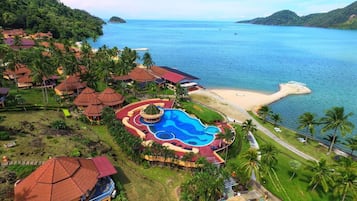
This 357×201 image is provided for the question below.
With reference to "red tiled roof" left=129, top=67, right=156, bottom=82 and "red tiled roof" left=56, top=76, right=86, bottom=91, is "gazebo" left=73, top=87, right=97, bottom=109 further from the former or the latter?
"red tiled roof" left=129, top=67, right=156, bottom=82

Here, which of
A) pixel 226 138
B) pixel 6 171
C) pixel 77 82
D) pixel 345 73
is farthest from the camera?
pixel 345 73

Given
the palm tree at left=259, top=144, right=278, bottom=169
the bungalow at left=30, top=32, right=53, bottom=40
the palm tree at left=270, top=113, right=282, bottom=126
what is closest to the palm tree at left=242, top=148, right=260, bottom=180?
the palm tree at left=259, top=144, right=278, bottom=169

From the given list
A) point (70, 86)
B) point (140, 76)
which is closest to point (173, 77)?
point (140, 76)

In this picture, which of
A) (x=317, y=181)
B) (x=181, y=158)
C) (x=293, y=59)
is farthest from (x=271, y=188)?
(x=293, y=59)

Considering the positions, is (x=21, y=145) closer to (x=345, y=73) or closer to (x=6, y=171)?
(x=6, y=171)

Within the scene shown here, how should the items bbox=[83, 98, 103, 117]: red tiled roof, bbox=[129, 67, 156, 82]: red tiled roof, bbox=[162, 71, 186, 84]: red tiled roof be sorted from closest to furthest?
bbox=[83, 98, 103, 117]: red tiled roof, bbox=[129, 67, 156, 82]: red tiled roof, bbox=[162, 71, 186, 84]: red tiled roof

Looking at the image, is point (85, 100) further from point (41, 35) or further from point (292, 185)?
point (41, 35)
